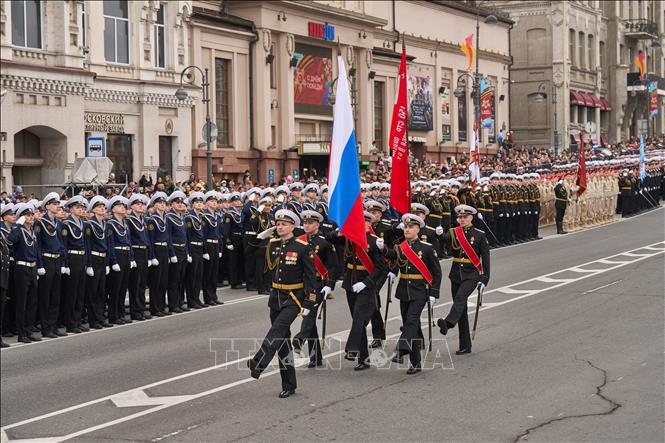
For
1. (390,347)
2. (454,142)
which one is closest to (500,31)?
(454,142)

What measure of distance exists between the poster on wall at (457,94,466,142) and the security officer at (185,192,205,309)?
41.0 meters

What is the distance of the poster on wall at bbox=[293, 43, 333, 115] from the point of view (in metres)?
43.2

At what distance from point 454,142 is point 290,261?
155ft

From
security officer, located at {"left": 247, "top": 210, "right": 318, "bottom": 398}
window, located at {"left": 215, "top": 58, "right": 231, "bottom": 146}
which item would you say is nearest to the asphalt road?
security officer, located at {"left": 247, "top": 210, "right": 318, "bottom": 398}

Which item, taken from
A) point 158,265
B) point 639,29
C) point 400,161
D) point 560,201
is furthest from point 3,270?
point 639,29

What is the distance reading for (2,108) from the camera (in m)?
27.9

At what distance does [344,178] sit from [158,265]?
5848 millimetres

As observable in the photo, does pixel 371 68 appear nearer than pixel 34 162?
No

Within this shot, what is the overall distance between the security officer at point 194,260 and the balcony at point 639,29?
76.7 metres

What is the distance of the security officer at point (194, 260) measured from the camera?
18.9 meters

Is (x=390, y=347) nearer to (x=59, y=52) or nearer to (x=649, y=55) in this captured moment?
(x=59, y=52)

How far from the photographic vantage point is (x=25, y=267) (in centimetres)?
1583

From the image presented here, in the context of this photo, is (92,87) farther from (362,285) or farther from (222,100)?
(362,285)

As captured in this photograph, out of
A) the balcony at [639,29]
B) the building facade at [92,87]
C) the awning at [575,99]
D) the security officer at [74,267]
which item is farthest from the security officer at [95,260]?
the balcony at [639,29]
